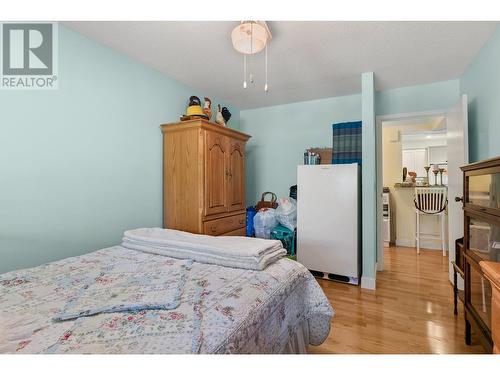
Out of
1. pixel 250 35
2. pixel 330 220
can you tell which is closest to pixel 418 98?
pixel 330 220

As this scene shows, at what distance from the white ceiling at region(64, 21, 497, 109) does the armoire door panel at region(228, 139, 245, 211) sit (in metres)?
0.75

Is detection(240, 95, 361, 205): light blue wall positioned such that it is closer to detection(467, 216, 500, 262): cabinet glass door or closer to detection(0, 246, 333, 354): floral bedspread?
detection(467, 216, 500, 262): cabinet glass door

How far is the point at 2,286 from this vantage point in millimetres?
995

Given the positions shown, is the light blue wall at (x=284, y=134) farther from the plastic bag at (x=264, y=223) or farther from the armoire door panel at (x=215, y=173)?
the armoire door panel at (x=215, y=173)

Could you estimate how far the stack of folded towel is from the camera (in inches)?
45.8

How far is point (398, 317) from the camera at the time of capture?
196 centimetres

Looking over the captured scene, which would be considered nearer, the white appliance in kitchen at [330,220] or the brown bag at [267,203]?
the white appliance in kitchen at [330,220]

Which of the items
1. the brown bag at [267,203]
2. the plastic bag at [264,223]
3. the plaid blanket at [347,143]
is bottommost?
the plastic bag at [264,223]

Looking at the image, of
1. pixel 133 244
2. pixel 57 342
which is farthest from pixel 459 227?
pixel 57 342

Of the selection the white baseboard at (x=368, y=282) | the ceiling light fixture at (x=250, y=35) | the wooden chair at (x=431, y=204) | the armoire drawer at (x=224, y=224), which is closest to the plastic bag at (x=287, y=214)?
the armoire drawer at (x=224, y=224)

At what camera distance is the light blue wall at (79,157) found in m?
1.51

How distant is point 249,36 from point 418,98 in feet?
7.49

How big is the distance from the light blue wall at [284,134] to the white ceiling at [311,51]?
0.37 m

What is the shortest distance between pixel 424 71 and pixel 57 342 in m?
3.33
